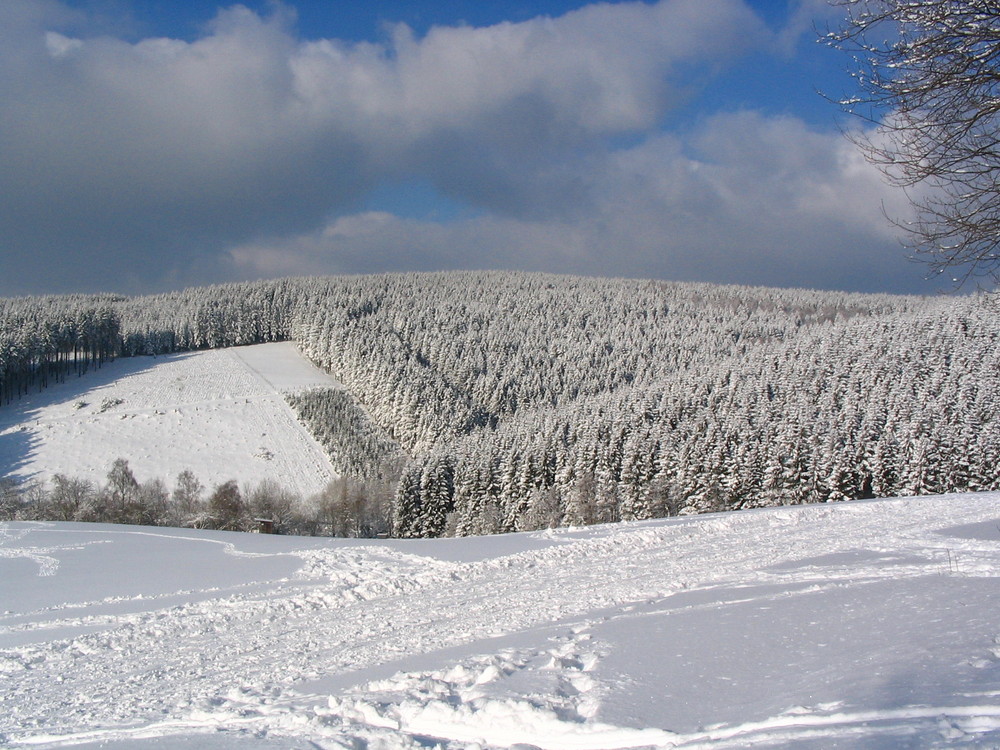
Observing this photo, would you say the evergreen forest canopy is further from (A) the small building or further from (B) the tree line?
(A) the small building

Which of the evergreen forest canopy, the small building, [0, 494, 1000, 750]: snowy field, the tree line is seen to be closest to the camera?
[0, 494, 1000, 750]: snowy field

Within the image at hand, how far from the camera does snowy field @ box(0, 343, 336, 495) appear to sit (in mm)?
68125

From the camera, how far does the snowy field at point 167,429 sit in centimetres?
6812

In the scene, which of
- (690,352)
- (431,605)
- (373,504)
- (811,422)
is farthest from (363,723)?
(690,352)

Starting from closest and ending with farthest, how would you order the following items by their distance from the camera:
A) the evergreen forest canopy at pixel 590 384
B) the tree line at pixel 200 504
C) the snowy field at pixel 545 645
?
the snowy field at pixel 545 645 → the evergreen forest canopy at pixel 590 384 → the tree line at pixel 200 504

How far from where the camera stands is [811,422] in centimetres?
4628

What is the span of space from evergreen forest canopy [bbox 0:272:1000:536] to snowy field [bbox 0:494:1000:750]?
5.05m

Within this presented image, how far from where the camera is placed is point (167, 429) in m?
76.2

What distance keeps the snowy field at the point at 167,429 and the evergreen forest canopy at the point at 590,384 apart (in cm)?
489

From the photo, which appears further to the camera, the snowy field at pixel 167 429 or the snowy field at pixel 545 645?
the snowy field at pixel 167 429

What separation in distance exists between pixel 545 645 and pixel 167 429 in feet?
263

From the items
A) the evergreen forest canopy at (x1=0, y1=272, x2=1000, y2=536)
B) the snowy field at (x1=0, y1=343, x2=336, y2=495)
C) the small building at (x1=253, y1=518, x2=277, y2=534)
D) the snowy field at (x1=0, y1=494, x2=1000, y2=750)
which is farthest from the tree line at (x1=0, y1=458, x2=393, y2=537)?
the snowy field at (x1=0, y1=494, x2=1000, y2=750)

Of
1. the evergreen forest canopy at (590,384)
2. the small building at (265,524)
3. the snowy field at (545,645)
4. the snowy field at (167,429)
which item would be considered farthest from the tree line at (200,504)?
the snowy field at (545,645)

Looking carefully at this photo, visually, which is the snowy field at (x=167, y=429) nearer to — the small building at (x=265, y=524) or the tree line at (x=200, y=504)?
the tree line at (x=200, y=504)
